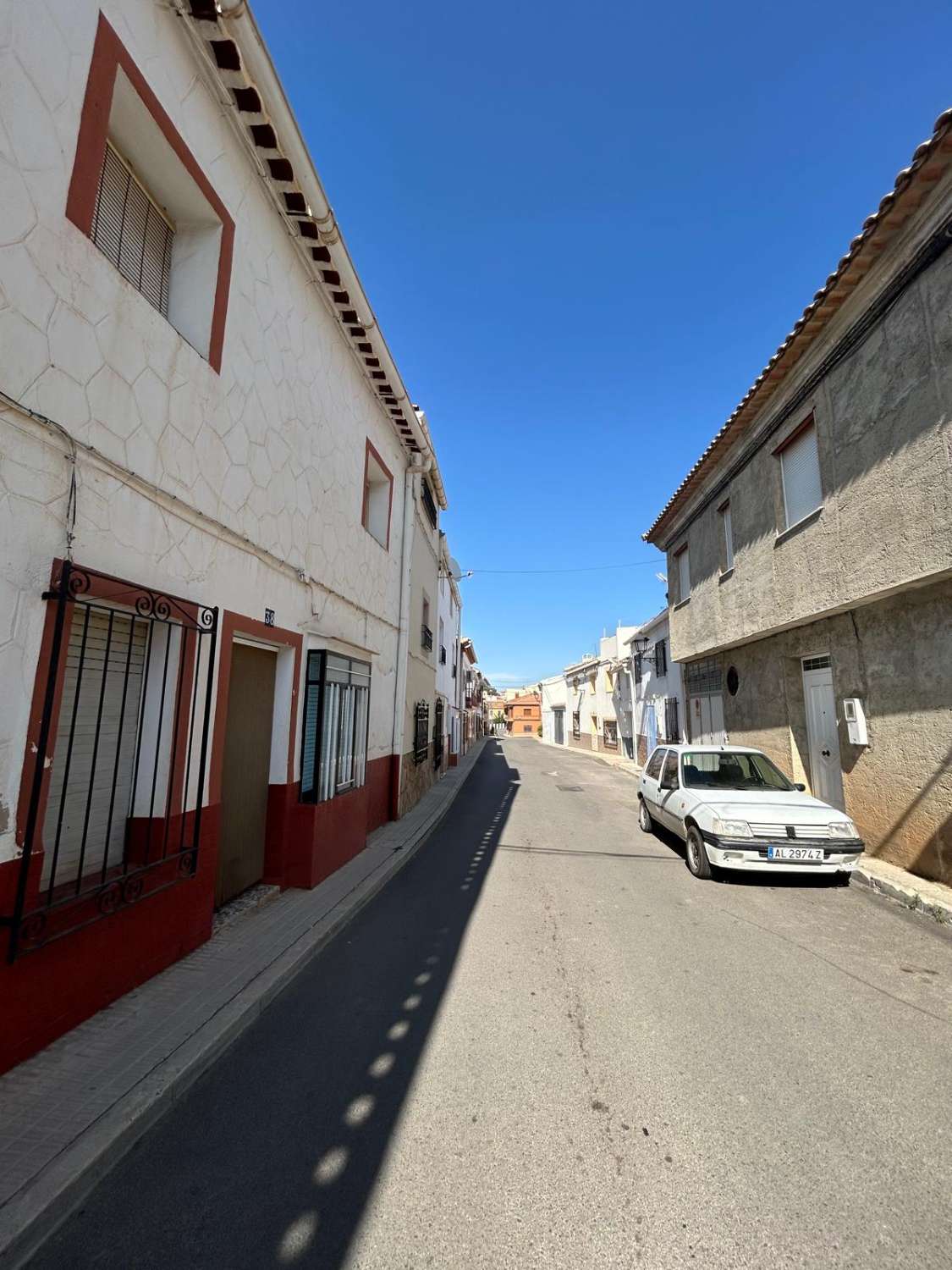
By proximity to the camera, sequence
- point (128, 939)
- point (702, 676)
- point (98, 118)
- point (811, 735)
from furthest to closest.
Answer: point (702, 676) < point (811, 735) < point (128, 939) < point (98, 118)

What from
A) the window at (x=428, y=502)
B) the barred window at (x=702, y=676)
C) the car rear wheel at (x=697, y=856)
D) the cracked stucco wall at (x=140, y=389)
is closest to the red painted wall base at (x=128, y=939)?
the cracked stucco wall at (x=140, y=389)

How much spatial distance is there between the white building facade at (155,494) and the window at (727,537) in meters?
8.04

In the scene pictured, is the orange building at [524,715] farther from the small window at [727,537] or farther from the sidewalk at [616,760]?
the small window at [727,537]

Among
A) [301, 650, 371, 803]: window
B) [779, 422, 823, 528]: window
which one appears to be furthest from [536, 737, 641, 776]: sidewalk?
[301, 650, 371, 803]: window

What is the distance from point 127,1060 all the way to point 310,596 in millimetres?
4463

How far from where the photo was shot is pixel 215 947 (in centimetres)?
442

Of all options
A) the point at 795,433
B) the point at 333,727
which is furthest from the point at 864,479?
the point at 333,727

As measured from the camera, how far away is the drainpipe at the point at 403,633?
34.4ft

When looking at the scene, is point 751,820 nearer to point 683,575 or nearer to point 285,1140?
point 285,1140

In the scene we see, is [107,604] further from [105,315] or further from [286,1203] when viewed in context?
[286,1203]

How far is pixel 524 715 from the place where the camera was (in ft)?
270

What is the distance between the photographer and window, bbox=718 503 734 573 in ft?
37.0

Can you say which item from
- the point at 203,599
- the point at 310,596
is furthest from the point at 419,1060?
the point at 310,596

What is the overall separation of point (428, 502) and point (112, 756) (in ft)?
36.8
